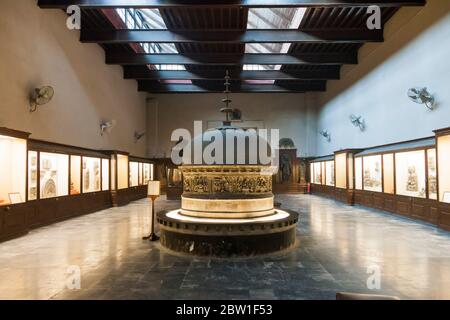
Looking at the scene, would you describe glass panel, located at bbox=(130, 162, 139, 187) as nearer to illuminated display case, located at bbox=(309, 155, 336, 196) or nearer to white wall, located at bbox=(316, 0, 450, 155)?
illuminated display case, located at bbox=(309, 155, 336, 196)

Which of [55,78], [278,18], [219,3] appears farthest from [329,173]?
[55,78]

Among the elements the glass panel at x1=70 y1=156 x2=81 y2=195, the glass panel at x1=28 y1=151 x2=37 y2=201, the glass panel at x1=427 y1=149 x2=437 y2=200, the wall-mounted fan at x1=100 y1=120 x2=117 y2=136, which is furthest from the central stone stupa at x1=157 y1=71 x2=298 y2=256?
the wall-mounted fan at x1=100 y1=120 x2=117 y2=136

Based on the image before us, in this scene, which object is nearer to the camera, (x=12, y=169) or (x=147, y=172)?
(x=12, y=169)

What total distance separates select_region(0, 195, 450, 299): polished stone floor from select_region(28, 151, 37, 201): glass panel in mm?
1390

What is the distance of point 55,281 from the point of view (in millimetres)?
4098

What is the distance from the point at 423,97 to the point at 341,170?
655 cm

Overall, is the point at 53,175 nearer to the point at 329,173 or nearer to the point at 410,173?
the point at 410,173

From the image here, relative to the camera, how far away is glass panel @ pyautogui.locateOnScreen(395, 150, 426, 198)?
29.2 ft

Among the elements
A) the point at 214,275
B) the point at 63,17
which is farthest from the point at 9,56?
the point at 214,275

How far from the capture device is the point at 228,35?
11672mm

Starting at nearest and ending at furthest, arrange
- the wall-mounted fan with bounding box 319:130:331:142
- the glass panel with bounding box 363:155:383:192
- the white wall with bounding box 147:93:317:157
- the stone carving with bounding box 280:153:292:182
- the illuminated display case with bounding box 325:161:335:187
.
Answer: the glass panel with bounding box 363:155:383:192 → the illuminated display case with bounding box 325:161:335:187 → the wall-mounted fan with bounding box 319:130:331:142 → the stone carving with bounding box 280:153:292:182 → the white wall with bounding box 147:93:317:157

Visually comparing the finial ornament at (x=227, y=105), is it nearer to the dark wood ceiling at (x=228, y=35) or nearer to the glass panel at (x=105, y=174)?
the dark wood ceiling at (x=228, y=35)

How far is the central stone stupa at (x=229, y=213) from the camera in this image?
527cm

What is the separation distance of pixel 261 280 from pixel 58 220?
307 inches
